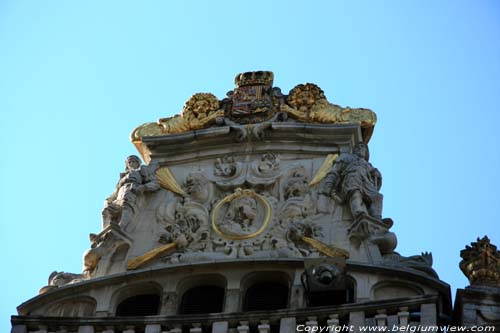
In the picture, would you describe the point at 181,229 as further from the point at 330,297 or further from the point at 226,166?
the point at 330,297

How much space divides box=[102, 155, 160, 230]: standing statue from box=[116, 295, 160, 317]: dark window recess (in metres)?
1.71

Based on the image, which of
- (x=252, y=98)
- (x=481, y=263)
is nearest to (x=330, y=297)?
(x=481, y=263)

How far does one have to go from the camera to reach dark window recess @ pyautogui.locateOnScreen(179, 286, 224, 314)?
102 feet

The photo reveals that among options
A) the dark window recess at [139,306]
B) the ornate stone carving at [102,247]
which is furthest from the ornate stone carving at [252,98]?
the dark window recess at [139,306]

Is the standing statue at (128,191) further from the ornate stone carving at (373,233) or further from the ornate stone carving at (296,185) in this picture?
the ornate stone carving at (373,233)

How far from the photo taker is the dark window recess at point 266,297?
101 feet

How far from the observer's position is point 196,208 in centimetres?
3284

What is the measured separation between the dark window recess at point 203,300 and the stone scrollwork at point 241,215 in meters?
1.16

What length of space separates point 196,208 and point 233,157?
5.96 ft

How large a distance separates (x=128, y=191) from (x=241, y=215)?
7.63 ft

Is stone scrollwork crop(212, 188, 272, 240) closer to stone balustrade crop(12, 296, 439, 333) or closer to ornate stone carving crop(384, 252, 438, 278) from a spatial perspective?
ornate stone carving crop(384, 252, 438, 278)

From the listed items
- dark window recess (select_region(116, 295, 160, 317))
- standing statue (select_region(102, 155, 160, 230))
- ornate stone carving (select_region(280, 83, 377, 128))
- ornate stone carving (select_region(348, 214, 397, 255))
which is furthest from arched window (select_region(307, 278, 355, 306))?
ornate stone carving (select_region(280, 83, 377, 128))

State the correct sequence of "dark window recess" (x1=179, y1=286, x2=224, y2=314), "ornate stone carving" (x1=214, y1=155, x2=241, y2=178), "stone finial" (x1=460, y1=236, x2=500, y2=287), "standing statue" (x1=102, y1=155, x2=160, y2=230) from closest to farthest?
"stone finial" (x1=460, y1=236, x2=500, y2=287) → "dark window recess" (x1=179, y1=286, x2=224, y2=314) → "standing statue" (x1=102, y1=155, x2=160, y2=230) → "ornate stone carving" (x1=214, y1=155, x2=241, y2=178)

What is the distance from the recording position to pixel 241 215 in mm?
32438
